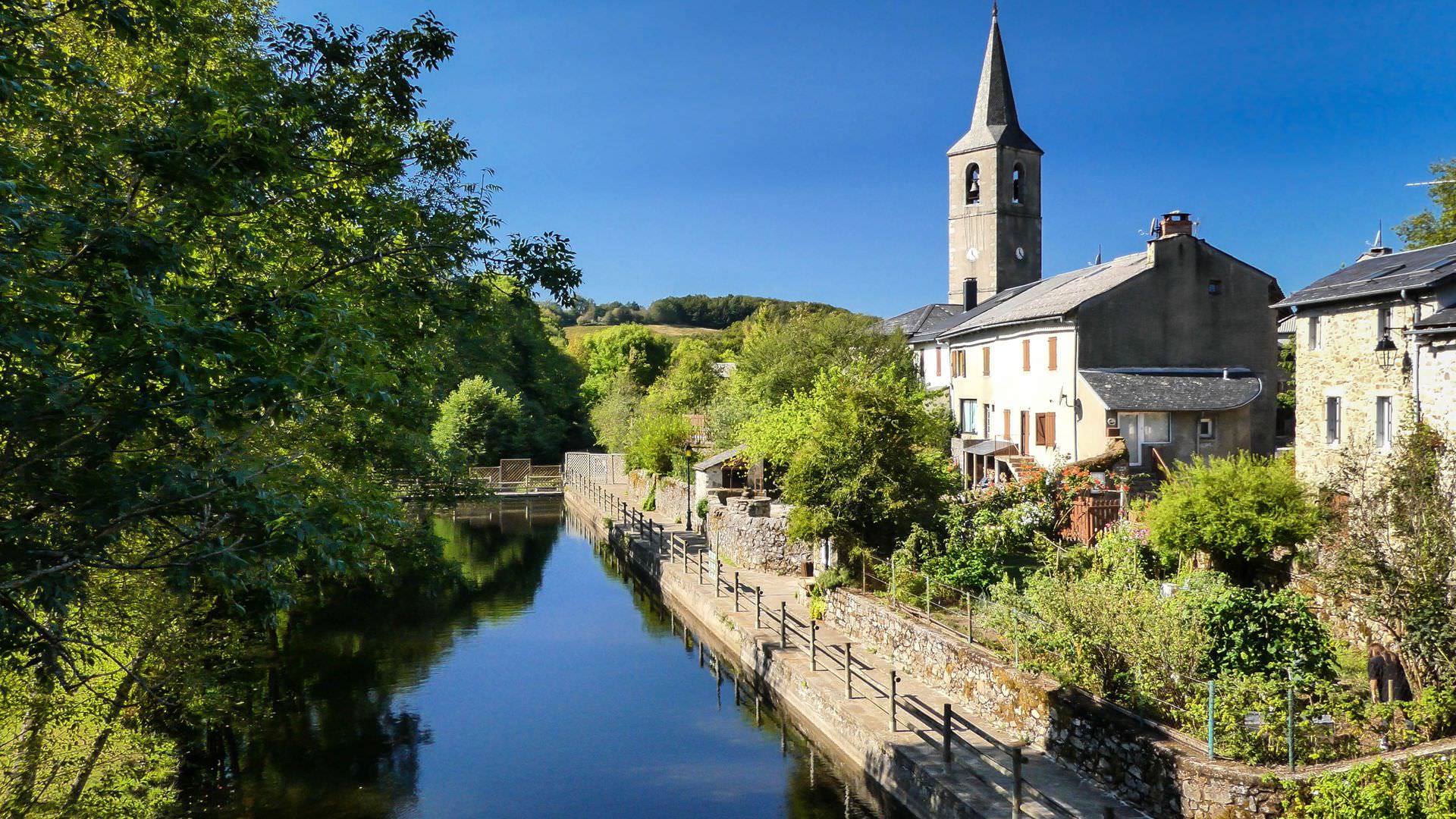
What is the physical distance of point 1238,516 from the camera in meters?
16.4

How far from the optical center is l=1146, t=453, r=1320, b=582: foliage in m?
16.3

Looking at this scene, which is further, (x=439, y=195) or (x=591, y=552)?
(x=591, y=552)

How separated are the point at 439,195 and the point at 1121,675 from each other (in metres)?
11.0

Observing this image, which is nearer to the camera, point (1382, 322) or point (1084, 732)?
point (1084, 732)

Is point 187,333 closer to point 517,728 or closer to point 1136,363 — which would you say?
point 517,728

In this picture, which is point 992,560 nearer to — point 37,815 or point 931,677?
point 931,677

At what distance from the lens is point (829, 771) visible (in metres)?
14.5

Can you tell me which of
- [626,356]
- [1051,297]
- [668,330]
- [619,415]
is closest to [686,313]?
[668,330]

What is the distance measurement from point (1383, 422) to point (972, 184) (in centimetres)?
3773

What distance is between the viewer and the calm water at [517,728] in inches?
551

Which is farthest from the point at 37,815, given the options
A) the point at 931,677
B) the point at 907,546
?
the point at 907,546

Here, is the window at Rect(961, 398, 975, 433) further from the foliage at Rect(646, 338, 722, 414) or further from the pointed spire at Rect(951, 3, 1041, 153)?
the pointed spire at Rect(951, 3, 1041, 153)

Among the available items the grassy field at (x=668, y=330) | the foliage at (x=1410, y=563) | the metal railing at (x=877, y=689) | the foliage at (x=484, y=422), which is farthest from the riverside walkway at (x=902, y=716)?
the grassy field at (x=668, y=330)

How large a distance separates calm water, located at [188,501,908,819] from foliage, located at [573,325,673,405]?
42.8 metres
